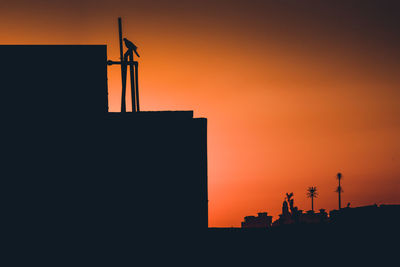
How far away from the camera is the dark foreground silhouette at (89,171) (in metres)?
20.0

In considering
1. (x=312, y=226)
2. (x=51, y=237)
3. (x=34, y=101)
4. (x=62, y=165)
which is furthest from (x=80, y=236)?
(x=312, y=226)

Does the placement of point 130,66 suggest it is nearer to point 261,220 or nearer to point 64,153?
point 64,153

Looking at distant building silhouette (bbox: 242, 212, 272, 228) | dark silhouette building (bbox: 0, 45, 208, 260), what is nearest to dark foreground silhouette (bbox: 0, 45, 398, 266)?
dark silhouette building (bbox: 0, 45, 208, 260)

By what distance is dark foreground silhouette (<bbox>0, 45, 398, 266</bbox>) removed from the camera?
786 inches

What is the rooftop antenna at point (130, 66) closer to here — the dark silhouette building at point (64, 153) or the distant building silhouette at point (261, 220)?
the dark silhouette building at point (64, 153)

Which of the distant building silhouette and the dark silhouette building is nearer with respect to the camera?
the dark silhouette building

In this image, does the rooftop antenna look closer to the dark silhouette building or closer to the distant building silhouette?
the dark silhouette building

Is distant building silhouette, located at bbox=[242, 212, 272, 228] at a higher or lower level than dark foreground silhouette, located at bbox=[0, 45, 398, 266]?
lower

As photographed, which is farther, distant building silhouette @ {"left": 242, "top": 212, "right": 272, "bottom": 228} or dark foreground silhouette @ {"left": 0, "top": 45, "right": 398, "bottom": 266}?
distant building silhouette @ {"left": 242, "top": 212, "right": 272, "bottom": 228}

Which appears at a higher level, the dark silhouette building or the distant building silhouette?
the dark silhouette building

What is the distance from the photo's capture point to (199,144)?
855 inches

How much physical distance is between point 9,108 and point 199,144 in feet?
25.5

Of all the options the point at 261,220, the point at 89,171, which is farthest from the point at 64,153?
the point at 261,220

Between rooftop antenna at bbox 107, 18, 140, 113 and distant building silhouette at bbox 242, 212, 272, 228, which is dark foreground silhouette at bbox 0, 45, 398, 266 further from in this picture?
distant building silhouette at bbox 242, 212, 272, 228
